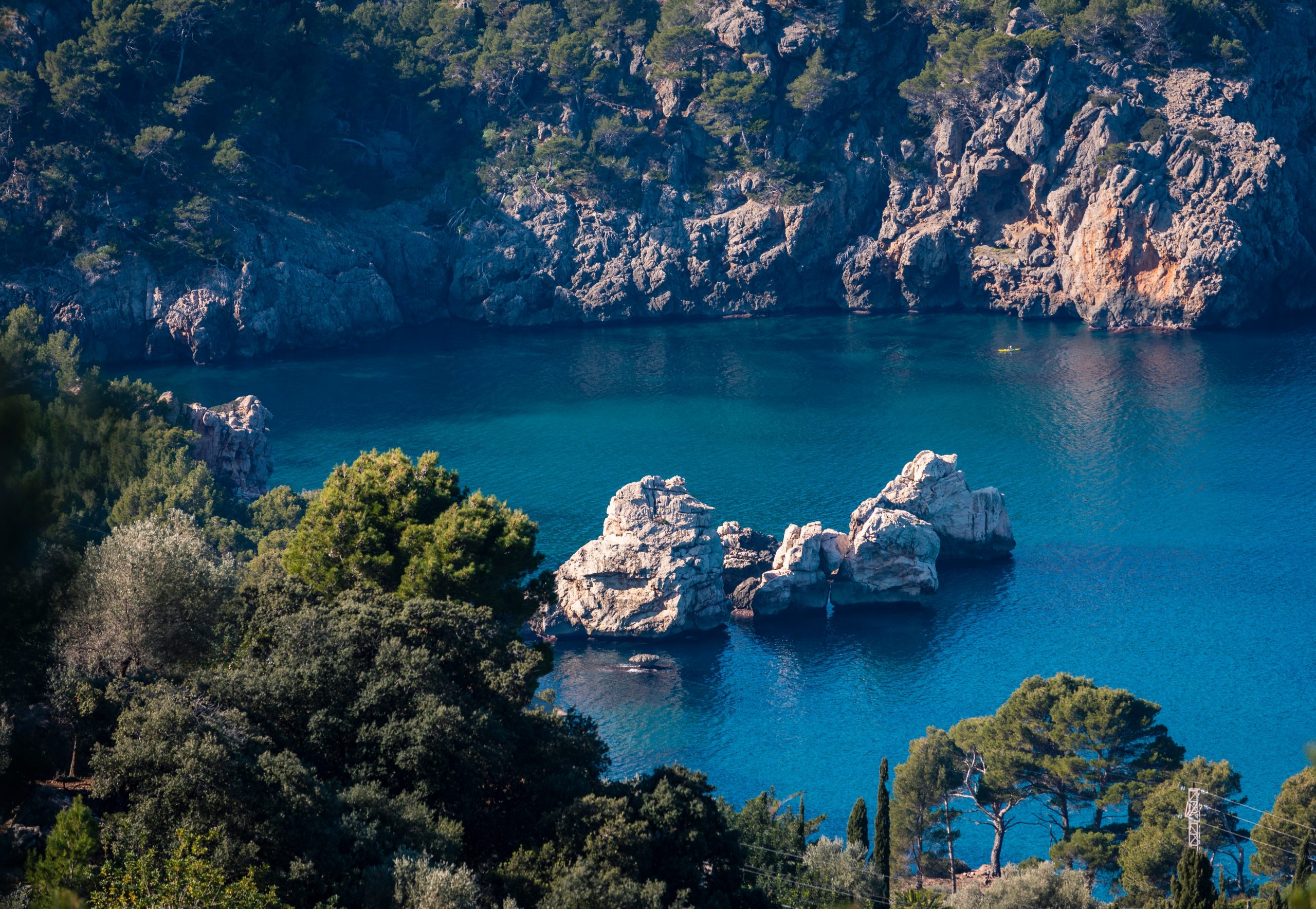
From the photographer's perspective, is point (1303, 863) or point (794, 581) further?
point (794, 581)

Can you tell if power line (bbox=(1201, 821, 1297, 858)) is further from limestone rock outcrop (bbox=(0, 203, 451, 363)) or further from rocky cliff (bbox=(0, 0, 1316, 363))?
limestone rock outcrop (bbox=(0, 203, 451, 363))

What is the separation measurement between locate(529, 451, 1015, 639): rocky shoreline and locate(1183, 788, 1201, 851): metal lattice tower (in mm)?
29559

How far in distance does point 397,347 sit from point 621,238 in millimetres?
23029

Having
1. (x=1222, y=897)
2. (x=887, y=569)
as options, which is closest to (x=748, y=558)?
(x=887, y=569)

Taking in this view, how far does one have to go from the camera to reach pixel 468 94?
130375 millimetres

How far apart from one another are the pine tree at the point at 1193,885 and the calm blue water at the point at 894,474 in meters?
15.4

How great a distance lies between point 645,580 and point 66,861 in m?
46.7

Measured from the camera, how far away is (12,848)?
23.8 meters

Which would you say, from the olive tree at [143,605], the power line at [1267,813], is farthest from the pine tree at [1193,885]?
the olive tree at [143,605]

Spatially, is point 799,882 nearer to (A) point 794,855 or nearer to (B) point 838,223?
(A) point 794,855

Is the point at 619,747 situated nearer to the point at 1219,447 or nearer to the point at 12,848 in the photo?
the point at 12,848

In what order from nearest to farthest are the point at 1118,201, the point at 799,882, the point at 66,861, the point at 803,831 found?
the point at 66,861
the point at 799,882
the point at 803,831
the point at 1118,201

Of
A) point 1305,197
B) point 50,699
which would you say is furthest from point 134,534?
point 1305,197

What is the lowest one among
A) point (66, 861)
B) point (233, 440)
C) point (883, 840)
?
point (883, 840)
